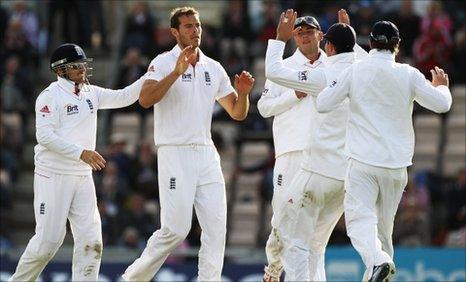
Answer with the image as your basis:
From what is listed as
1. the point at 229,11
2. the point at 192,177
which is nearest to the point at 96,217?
the point at 192,177

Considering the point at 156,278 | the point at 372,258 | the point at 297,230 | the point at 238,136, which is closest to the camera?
the point at 372,258

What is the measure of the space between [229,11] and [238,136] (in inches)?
96.3

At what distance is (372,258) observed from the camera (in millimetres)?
13875

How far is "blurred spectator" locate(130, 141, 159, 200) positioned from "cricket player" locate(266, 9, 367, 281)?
8.44 m

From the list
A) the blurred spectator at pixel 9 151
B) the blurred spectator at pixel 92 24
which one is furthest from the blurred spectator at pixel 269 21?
the blurred spectator at pixel 9 151

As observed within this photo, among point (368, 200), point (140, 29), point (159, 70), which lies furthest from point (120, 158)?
point (368, 200)

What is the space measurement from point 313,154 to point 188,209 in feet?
4.56

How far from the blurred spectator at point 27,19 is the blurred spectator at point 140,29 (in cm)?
179

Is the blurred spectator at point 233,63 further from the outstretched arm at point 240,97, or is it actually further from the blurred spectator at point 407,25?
the outstretched arm at point 240,97

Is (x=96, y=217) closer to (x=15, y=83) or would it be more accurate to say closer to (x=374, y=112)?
(x=374, y=112)

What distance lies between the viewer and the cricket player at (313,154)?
1453cm

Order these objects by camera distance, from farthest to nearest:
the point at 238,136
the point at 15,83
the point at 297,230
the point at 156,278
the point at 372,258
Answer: the point at 15,83 → the point at 238,136 → the point at 156,278 → the point at 297,230 → the point at 372,258

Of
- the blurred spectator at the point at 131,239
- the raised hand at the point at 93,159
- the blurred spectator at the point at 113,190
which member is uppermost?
the raised hand at the point at 93,159

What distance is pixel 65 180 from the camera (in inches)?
603
